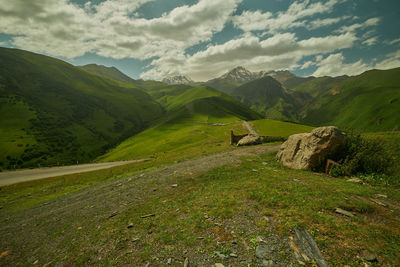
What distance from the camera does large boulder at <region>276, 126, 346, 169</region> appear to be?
17.3 m

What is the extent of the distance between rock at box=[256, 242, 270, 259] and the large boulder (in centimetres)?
1394

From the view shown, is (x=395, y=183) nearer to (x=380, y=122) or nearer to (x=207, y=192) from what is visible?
(x=207, y=192)

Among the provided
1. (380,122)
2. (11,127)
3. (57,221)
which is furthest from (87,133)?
(380,122)

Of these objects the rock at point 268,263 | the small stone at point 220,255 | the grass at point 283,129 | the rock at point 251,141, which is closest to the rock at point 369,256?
the rock at point 268,263

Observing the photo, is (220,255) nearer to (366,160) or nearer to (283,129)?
(366,160)

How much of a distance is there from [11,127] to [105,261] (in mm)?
204986

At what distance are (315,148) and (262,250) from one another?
1518 cm

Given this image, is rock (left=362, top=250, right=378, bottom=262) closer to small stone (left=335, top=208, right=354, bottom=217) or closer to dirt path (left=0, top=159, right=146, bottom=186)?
small stone (left=335, top=208, right=354, bottom=217)

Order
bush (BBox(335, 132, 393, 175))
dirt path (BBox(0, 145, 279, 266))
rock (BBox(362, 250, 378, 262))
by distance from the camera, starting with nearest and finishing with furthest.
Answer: rock (BBox(362, 250, 378, 262))
dirt path (BBox(0, 145, 279, 266))
bush (BBox(335, 132, 393, 175))

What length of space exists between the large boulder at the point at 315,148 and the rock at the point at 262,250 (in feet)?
45.7

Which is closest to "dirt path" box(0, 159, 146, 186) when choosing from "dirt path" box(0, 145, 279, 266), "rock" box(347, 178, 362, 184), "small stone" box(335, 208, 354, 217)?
"dirt path" box(0, 145, 279, 266)

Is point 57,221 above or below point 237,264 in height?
below

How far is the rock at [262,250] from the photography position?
6812 millimetres

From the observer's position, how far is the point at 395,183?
12805mm
